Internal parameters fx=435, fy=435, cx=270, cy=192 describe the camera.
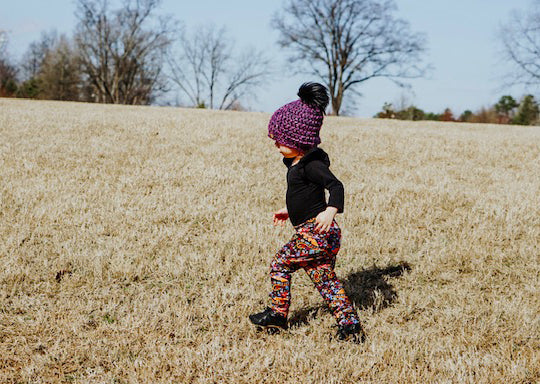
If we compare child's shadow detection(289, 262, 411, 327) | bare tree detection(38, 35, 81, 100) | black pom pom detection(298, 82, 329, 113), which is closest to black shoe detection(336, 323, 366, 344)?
child's shadow detection(289, 262, 411, 327)

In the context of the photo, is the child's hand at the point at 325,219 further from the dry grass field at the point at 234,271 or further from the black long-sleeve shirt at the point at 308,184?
the dry grass field at the point at 234,271

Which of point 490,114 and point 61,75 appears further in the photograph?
point 490,114

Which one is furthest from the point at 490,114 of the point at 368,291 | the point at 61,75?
the point at 368,291

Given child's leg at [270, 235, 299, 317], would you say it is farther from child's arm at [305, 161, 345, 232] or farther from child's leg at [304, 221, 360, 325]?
child's arm at [305, 161, 345, 232]

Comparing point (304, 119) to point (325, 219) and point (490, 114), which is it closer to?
point (325, 219)

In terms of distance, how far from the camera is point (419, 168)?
9688 mm

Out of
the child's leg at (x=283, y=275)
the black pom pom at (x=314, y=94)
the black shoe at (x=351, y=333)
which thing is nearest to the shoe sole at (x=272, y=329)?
the child's leg at (x=283, y=275)

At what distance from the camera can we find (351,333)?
3.61 meters

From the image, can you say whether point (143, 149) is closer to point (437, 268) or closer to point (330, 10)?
point (437, 268)

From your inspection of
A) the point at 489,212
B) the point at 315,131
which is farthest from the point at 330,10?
the point at 315,131

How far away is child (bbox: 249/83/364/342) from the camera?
11.2ft

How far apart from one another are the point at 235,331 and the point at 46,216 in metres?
3.69

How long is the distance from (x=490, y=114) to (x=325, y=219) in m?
76.0

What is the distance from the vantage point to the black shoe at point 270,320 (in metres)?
3.70
